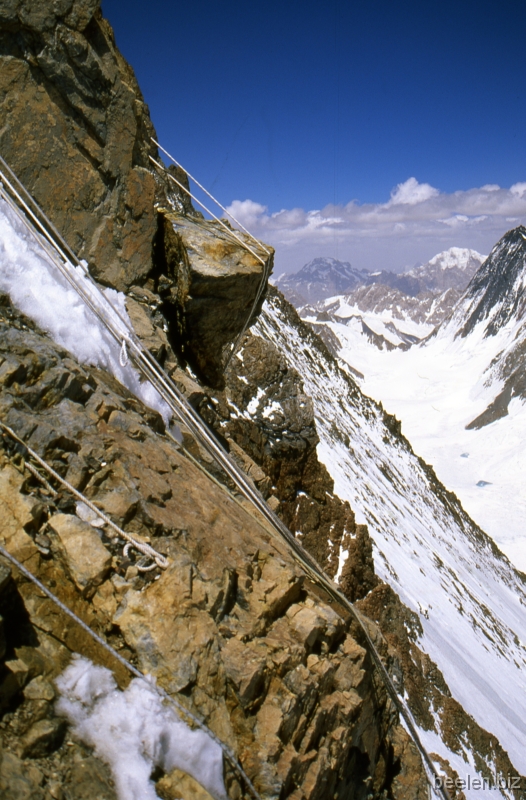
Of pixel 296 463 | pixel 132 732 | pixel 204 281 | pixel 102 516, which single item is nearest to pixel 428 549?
pixel 296 463

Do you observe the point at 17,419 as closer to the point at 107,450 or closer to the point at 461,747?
the point at 107,450

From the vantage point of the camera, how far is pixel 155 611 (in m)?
4.31

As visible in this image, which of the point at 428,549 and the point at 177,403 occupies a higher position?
the point at 428,549

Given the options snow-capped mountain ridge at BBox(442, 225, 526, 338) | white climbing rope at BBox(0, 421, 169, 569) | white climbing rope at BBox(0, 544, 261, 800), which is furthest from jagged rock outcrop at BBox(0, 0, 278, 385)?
snow-capped mountain ridge at BBox(442, 225, 526, 338)

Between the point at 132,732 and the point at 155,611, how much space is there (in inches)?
34.0

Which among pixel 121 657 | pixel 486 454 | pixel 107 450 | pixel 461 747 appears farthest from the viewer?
pixel 486 454

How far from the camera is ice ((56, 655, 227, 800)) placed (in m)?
3.66

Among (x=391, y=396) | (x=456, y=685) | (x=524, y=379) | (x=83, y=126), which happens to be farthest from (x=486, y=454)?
(x=83, y=126)

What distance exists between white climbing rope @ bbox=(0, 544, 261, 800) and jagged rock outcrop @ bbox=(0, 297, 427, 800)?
0.20ft

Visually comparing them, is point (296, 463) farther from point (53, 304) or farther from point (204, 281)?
point (53, 304)

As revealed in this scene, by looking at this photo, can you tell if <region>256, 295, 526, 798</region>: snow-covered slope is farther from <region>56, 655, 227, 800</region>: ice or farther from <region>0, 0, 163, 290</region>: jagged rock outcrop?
<region>0, 0, 163, 290</region>: jagged rock outcrop

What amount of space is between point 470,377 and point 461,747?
5452 inches

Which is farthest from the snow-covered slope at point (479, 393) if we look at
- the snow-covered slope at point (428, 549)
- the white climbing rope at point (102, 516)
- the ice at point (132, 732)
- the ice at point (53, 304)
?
the white climbing rope at point (102, 516)

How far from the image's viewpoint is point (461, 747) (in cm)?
1333
